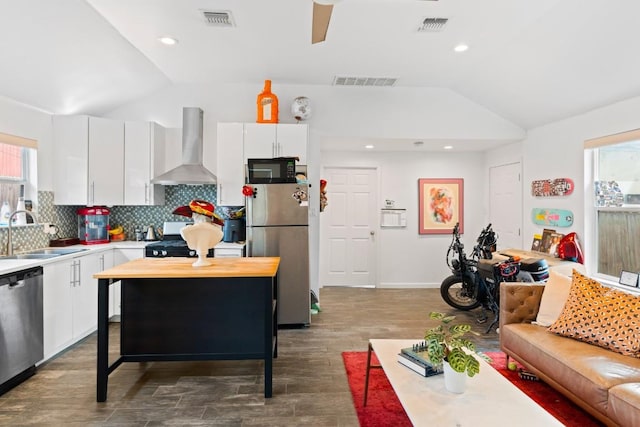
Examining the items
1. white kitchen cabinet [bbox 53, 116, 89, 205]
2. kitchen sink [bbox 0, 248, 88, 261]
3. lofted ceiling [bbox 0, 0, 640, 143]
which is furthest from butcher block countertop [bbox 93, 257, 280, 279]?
lofted ceiling [bbox 0, 0, 640, 143]

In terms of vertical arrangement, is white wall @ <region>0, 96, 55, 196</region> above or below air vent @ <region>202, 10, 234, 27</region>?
below

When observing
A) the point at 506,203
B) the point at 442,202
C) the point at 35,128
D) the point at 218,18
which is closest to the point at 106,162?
the point at 35,128

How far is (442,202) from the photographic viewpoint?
6.17m

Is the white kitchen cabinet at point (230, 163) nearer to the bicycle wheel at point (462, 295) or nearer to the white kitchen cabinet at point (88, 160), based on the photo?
the white kitchen cabinet at point (88, 160)

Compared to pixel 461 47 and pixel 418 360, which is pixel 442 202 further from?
pixel 418 360

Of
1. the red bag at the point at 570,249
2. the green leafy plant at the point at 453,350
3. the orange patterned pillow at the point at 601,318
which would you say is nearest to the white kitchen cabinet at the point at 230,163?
the green leafy plant at the point at 453,350

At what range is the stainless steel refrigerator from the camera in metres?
4.13

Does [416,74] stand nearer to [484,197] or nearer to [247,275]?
[484,197]

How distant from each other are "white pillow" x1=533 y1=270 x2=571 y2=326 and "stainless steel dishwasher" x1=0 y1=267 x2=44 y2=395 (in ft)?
13.3

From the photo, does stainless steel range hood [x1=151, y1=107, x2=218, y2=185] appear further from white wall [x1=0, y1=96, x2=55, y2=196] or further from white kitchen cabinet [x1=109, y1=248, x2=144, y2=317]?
white wall [x1=0, y1=96, x2=55, y2=196]

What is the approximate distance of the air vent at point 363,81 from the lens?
4586 mm

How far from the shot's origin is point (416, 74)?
448 cm

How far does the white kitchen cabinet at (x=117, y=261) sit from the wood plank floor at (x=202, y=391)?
15.1 inches

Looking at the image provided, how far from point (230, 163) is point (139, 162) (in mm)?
1109
